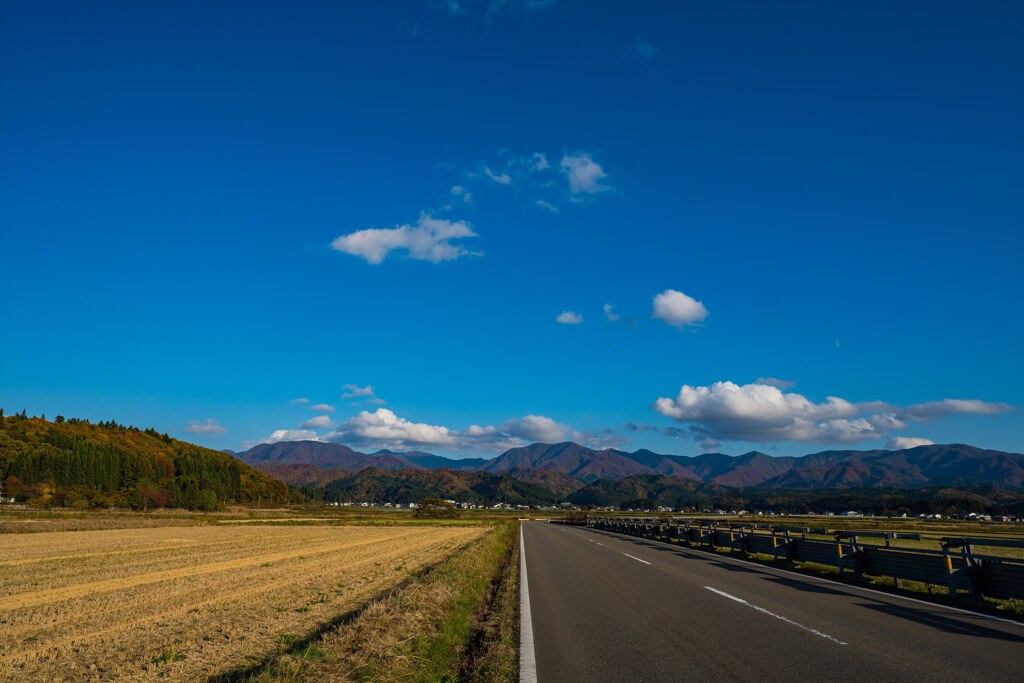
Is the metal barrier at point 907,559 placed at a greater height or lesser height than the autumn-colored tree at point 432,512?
greater

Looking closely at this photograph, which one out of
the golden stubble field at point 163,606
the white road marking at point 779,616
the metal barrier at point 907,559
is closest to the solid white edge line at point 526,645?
the golden stubble field at point 163,606

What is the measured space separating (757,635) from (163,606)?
12.3 m

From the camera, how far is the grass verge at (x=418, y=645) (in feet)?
22.0

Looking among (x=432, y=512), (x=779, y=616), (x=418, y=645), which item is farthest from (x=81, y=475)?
(x=779, y=616)

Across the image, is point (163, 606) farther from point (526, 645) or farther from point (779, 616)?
point (779, 616)

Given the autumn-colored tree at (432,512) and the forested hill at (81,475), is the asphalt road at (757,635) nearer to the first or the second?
the autumn-colored tree at (432,512)

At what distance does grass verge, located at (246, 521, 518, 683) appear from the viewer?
6.71 m

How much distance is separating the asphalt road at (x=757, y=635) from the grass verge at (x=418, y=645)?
2.09 feet

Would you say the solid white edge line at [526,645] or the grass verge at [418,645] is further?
the solid white edge line at [526,645]

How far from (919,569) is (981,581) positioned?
205 cm

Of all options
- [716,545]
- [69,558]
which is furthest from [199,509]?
[716,545]

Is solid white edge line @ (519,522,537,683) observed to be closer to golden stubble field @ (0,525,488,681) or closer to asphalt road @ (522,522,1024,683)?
asphalt road @ (522,522,1024,683)

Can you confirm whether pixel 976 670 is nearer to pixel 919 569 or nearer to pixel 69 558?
pixel 919 569

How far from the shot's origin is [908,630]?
940 cm
